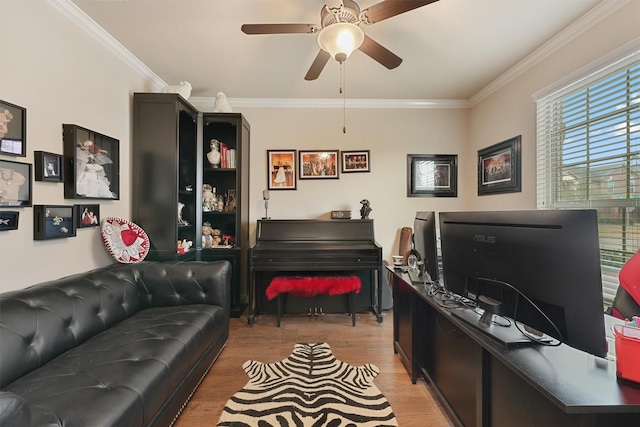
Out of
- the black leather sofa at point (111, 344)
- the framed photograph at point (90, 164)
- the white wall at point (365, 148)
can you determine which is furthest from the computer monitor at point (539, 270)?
the framed photograph at point (90, 164)

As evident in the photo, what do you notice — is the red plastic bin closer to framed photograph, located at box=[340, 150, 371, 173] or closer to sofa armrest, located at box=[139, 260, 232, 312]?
sofa armrest, located at box=[139, 260, 232, 312]

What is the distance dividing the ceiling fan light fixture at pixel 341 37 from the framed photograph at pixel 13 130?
180 cm

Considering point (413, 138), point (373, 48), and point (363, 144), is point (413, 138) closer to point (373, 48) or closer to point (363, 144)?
point (363, 144)

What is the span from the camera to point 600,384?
2.45 ft

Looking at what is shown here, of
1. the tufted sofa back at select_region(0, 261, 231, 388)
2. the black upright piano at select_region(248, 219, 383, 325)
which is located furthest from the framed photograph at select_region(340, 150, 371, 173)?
the tufted sofa back at select_region(0, 261, 231, 388)

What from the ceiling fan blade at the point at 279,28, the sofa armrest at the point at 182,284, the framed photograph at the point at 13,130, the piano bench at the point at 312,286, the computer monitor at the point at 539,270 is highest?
the ceiling fan blade at the point at 279,28

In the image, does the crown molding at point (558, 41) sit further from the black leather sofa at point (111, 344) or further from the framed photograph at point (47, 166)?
the framed photograph at point (47, 166)

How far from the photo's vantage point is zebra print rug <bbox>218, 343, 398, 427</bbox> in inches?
60.7

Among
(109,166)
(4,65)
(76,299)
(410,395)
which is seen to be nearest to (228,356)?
(76,299)

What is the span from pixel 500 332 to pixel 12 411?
159 centimetres

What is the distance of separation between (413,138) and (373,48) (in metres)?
1.96

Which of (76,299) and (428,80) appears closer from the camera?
(76,299)

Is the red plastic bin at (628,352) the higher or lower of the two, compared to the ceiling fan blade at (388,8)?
lower

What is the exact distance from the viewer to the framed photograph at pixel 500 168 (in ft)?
8.90
